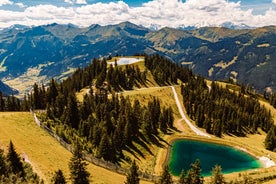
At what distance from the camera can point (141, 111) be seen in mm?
133625

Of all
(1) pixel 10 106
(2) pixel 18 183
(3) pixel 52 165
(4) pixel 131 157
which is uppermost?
(2) pixel 18 183

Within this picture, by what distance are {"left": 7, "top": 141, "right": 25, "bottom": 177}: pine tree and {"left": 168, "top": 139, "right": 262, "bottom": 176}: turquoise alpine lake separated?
2160 inches

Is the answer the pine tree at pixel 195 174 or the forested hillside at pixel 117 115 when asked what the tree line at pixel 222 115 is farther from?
the pine tree at pixel 195 174

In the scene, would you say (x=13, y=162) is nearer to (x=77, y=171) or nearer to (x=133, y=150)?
(x=77, y=171)

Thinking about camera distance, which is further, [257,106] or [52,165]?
[257,106]

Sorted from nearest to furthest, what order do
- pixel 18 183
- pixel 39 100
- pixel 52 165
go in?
pixel 18 183 → pixel 52 165 → pixel 39 100

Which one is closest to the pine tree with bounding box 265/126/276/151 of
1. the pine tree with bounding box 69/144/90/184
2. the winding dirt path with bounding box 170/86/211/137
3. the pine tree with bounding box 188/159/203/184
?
the winding dirt path with bounding box 170/86/211/137

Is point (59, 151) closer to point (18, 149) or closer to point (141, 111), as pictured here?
point (18, 149)

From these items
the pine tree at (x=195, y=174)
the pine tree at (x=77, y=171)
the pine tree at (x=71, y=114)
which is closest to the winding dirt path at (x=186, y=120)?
the pine tree at (x=71, y=114)

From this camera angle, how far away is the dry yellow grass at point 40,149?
56.4 m

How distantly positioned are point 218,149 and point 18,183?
96589mm

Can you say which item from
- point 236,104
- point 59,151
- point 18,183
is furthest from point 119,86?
point 18,183

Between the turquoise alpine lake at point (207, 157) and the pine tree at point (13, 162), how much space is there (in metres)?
54.9

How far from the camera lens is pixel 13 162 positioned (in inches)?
1975
